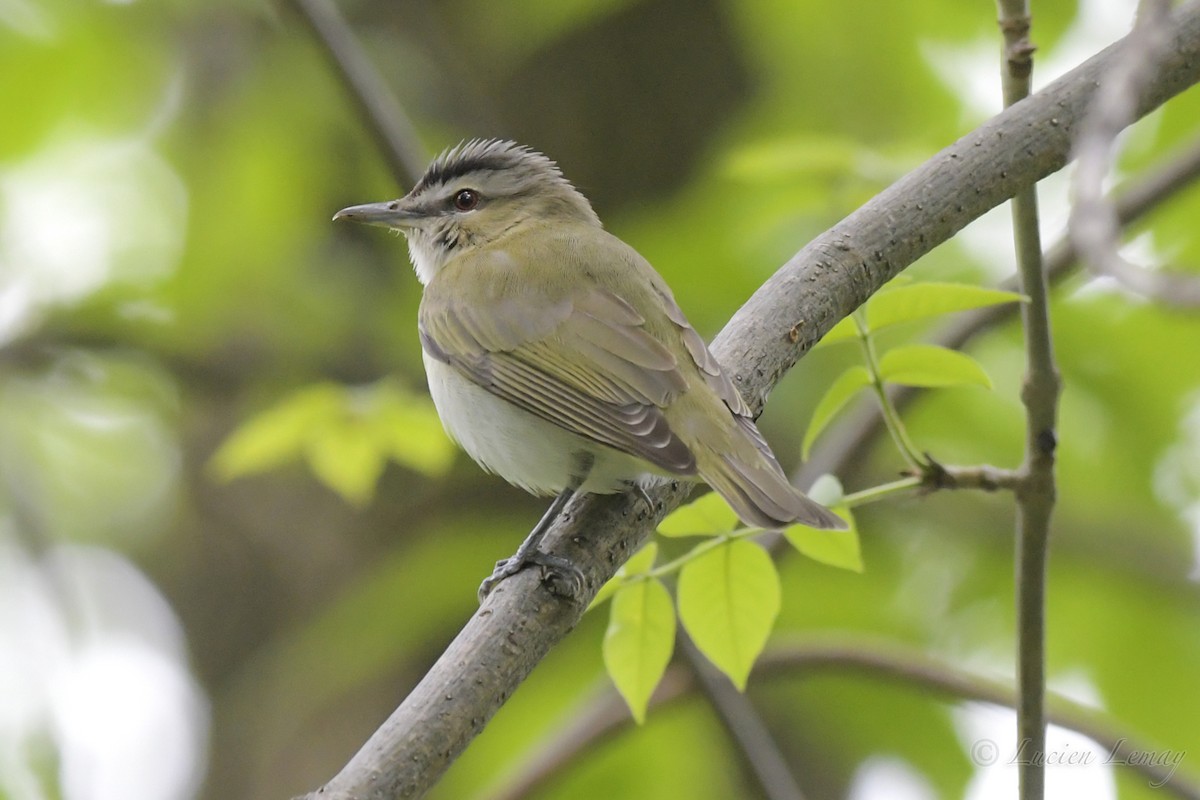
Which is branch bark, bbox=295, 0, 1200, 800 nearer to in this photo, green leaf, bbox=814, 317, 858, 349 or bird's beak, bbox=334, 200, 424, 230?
green leaf, bbox=814, 317, 858, 349

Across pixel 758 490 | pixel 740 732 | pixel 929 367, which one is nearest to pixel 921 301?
pixel 929 367

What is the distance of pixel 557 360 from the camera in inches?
147

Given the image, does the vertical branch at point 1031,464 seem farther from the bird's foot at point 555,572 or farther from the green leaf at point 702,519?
the bird's foot at point 555,572

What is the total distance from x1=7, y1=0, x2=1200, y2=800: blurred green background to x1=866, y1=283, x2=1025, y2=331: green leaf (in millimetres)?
1137

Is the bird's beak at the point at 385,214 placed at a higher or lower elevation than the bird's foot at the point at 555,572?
higher

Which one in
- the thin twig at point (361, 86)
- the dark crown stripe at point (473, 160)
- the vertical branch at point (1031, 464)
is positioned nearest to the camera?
the vertical branch at point (1031, 464)

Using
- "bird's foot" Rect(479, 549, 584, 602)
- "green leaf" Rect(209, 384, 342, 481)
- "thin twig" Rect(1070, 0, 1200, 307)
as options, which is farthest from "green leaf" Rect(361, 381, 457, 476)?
"thin twig" Rect(1070, 0, 1200, 307)

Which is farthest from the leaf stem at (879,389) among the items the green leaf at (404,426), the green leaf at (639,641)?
the green leaf at (404,426)

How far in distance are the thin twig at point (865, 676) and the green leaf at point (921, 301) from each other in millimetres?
1199

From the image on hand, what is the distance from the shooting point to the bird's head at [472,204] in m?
4.85

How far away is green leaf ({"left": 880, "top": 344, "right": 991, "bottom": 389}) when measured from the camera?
268 centimetres

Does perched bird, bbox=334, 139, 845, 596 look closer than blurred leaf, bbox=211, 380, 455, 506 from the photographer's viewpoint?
Yes

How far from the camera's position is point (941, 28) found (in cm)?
558

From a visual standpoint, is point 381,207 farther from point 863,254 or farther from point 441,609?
point 863,254
